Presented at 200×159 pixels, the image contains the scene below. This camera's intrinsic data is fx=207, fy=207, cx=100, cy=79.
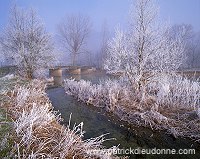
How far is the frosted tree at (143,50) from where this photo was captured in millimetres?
11055

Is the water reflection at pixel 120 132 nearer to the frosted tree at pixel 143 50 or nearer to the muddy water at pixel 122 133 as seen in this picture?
the muddy water at pixel 122 133

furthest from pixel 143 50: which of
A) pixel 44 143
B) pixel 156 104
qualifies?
pixel 44 143

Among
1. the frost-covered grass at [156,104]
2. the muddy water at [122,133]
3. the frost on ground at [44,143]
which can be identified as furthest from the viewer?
the frost-covered grass at [156,104]

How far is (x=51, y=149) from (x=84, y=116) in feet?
18.9

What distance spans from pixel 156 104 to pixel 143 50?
3476 millimetres

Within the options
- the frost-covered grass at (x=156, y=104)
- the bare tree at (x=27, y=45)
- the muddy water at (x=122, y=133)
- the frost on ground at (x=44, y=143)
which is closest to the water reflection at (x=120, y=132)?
the muddy water at (x=122, y=133)

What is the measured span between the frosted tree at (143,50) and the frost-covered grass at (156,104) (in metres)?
0.67

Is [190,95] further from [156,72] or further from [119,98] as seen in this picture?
[119,98]

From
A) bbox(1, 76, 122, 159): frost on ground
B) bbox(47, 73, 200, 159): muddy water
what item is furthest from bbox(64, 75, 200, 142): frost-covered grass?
bbox(1, 76, 122, 159): frost on ground

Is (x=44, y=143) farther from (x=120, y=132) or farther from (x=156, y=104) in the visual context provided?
(x=156, y=104)

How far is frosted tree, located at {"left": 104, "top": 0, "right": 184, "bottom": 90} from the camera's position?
36.3ft

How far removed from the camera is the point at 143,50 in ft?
37.0

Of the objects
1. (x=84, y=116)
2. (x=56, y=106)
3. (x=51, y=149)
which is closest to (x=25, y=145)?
(x=51, y=149)

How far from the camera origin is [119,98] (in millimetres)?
10859
